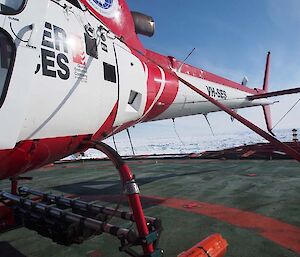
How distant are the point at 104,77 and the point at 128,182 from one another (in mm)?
1557

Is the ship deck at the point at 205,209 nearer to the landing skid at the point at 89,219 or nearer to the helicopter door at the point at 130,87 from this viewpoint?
the landing skid at the point at 89,219

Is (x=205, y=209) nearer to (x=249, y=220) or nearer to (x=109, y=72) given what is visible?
(x=249, y=220)

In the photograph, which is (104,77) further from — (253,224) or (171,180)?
(171,180)

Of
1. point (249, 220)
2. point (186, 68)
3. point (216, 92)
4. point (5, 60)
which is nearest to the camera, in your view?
point (5, 60)

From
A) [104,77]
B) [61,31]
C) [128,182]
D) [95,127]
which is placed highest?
[61,31]

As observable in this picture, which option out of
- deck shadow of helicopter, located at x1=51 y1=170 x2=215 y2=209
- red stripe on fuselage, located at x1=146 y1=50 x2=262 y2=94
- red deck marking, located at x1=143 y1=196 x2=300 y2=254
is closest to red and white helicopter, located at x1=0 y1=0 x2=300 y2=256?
red deck marking, located at x1=143 y1=196 x2=300 y2=254

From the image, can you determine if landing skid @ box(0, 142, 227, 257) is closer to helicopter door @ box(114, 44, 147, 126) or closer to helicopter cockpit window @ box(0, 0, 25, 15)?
helicopter door @ box(114, 44, 147, 126)

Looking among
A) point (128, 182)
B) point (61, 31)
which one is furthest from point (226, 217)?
point (61, 31)

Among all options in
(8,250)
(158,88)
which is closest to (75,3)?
(158,88)

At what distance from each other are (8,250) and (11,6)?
3487 mm

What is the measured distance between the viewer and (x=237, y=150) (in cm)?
1515

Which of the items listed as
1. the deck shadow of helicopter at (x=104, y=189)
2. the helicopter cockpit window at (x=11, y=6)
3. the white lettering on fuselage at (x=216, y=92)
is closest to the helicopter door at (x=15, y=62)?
the helicopter cockpit window at (x=11, y=6)

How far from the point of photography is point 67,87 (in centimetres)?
352

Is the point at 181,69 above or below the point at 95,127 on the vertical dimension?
above
